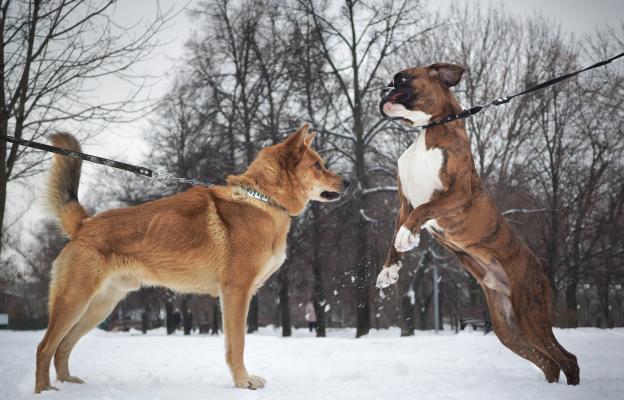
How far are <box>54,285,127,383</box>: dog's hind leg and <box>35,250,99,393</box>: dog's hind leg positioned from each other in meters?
0.51

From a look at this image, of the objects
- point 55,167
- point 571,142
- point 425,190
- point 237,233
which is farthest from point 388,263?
point 571,142

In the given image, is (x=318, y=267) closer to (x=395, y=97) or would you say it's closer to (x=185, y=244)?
(x=185, y=244)

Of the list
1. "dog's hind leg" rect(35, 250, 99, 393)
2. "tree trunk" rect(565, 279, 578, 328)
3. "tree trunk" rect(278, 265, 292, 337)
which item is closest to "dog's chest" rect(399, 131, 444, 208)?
"dog's hind leg" rect(35, 250, 99, 393)

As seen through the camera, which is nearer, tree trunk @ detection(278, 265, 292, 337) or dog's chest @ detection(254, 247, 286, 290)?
dog's chest @ detection(254, 247, 286, 290)

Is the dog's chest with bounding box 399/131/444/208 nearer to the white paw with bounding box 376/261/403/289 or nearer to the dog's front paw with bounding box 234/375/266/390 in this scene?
the white paw with bounding box 376/261/403/289

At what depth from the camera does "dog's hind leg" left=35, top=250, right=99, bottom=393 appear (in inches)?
172

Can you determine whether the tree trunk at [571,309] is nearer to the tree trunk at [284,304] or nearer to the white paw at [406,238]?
the tree trunk at [284,304]

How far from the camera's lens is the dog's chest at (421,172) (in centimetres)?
347

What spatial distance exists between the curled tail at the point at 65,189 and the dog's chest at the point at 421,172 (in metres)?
3.16

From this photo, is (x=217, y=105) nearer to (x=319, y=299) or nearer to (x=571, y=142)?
(x=319, y=299)

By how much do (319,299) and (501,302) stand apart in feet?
65.4

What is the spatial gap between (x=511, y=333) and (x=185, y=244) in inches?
114

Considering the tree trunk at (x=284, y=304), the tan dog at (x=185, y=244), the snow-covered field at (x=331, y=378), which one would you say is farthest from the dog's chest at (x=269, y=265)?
the tree trunk at (x=284, y=304)

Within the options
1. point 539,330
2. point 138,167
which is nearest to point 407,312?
point 539,330
